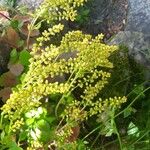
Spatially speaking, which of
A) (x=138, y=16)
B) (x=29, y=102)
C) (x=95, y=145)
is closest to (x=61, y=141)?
(x=29, y=102)

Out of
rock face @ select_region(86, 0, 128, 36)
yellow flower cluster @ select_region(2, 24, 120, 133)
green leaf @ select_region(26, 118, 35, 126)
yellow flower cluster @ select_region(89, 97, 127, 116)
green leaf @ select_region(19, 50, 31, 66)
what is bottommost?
rock face @ select_region(86, 0, 128, 36)

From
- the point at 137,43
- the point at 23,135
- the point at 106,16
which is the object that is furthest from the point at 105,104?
the point at 106,16

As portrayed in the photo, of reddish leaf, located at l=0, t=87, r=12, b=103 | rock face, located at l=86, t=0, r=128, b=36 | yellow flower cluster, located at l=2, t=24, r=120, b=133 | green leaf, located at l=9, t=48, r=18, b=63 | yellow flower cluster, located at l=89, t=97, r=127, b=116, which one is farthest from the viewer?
rock face, located at l=86, t=0, r=128, b=36

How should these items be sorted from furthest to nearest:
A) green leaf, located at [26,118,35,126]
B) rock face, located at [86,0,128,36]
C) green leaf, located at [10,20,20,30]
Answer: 1. rock face, located at [86,0,128,36]
2. green leaf, located at [10,20,20,30]
3. green leaf, located at [26,118,35,126]

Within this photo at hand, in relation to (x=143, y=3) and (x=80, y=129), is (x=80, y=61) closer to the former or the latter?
(x=80, y=129)

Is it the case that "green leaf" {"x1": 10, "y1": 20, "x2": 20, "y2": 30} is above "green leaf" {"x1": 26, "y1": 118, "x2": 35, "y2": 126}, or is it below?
above

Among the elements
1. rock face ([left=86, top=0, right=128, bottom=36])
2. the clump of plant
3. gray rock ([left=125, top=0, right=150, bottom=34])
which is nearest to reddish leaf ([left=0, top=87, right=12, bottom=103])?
the clump of plant

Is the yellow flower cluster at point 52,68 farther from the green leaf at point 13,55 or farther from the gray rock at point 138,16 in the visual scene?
the gray rock at point 138,16

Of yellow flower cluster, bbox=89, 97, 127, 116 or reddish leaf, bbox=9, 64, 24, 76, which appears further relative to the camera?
reddish leaf, bbox=9, 64, 24, 76

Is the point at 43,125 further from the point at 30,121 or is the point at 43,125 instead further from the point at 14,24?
the point at 14,24

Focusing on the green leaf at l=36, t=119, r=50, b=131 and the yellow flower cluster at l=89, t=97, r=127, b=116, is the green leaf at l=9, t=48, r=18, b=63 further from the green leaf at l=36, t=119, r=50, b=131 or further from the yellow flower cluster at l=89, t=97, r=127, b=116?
the yellow flower cluster at l=89, t=97, r=127, b=116
